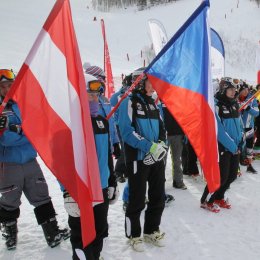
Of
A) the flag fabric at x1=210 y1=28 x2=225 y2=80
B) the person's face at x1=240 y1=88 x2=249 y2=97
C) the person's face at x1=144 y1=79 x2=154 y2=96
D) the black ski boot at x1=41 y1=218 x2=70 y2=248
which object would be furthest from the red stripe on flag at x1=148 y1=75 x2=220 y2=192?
the flag fabric at x1=210 y1=28 x2=225 y2=80

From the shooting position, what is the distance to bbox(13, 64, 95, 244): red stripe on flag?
2385mm

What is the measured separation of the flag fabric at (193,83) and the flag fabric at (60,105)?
1101 mm

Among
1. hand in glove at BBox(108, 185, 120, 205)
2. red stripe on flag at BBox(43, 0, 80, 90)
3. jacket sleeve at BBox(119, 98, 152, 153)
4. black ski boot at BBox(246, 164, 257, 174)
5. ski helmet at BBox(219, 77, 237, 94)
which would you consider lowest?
black ski boot at BBox(246, 164, 257, 174)

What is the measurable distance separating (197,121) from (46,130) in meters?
1.46

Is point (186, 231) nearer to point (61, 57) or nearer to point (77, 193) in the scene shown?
point (77, 193)

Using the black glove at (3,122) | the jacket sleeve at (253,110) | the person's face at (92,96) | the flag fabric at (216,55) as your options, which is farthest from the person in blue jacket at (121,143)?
the flag fabric at (216,55)

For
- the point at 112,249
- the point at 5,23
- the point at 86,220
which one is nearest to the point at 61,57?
the point at 86,220

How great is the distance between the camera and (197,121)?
3203 mm

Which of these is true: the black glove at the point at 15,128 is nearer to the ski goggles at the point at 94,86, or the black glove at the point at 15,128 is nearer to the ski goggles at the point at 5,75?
the ski goggles at the point at 5,75

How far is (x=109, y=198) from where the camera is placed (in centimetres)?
323

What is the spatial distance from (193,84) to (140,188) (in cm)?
127

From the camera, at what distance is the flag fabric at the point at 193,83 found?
3.12 meters

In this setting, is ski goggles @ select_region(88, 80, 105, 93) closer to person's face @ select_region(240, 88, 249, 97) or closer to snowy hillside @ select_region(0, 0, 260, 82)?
person's face @ select_region(240, 88, 249, 97)

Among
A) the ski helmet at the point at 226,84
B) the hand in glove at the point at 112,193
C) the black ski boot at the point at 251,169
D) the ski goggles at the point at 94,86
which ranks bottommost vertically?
the black ski boot at the point at 251,169
